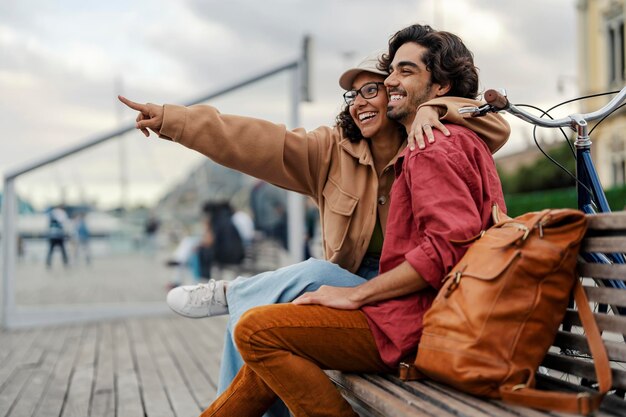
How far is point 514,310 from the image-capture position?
1.72 metres

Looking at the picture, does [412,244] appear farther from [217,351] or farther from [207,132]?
[217,351]

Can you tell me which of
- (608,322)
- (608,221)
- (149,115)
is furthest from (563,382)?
(149,115)

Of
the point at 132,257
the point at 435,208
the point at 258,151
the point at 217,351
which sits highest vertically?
the point at 258,151

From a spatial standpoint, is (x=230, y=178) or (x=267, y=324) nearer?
(x=267, y=324)

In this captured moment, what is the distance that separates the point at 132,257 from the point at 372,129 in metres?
5.80

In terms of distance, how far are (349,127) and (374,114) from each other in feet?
0.47

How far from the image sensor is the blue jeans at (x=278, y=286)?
2.39m

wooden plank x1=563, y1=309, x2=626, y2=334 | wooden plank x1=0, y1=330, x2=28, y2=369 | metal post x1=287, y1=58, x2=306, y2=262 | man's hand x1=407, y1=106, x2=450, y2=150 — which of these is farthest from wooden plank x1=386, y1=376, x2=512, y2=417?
metal post x1=287, y1=58, x2=306, y2=262

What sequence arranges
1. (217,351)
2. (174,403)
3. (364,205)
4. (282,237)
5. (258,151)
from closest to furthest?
(364,205)
(258,151)
(174,403)
(217,351)
(282,237)

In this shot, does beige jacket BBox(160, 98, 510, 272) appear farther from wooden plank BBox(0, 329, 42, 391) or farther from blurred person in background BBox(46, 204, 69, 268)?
blurred person in background BBox(46, 204, 69, 268)

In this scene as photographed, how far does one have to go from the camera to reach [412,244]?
84.0 inches

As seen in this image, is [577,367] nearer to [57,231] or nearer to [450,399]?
[450,399]

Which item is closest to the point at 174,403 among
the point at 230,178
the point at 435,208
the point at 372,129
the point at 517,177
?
the point at 372,129

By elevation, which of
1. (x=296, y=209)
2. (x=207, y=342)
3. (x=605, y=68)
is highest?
(x=605, y=68)
